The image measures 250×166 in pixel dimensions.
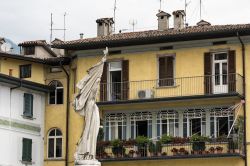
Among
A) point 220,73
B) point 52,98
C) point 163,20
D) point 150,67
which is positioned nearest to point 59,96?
point 52,98

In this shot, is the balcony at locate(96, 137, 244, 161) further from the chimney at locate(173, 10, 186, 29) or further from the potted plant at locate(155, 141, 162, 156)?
the chimney at locate(173, 10, 186, 29)

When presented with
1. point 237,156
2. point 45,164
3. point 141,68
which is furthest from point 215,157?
point 45,164

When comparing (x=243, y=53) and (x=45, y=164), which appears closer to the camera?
(x=243, y=53)

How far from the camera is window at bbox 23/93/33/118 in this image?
4456 centimetres

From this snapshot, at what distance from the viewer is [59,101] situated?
46.1 meters

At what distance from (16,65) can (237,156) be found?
14.2 metres

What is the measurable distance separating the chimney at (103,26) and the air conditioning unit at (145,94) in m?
6.04

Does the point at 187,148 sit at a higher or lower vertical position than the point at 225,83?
lower

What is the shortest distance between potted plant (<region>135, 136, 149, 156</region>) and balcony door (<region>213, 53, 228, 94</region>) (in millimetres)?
4594

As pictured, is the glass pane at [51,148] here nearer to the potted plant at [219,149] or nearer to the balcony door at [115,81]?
the balcony door at [115,81]

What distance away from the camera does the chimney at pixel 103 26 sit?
47500mm

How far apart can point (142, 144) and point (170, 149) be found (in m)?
1.55

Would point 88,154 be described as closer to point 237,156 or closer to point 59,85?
point 237,156

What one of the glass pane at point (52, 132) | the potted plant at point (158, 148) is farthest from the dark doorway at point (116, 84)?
the glass pane at point (52, 132)
